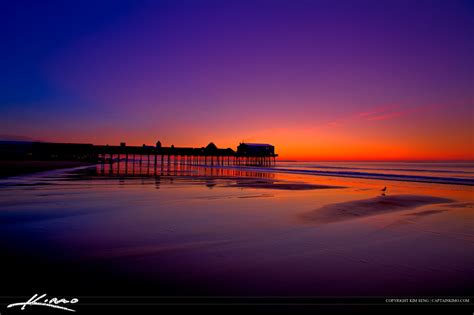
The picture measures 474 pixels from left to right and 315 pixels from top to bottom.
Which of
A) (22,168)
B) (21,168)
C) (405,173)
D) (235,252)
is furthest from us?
(405,173)

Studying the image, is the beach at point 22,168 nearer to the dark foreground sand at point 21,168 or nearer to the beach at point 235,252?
the dark foreground sand at point 21,168

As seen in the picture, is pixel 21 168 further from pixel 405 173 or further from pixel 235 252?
pixel 405 173

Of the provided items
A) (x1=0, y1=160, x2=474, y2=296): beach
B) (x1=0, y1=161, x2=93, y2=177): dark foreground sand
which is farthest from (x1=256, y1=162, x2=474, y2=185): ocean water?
(x1=0, y1=161, x2=93, y2=177): dark foreground sand

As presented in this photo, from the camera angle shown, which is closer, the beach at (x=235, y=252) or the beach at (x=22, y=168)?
the beach at (x=235, y=252)

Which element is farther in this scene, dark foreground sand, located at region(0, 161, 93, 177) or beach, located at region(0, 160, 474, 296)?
dark foreground sand, located at region(0, 161, 93, 177)

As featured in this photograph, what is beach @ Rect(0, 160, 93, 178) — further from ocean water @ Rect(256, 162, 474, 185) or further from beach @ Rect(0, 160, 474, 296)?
ocean water @ Rect(256, 162, 474, 185)

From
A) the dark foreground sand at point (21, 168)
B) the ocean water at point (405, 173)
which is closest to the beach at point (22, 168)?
the dark foreground sand at point (21, 168)

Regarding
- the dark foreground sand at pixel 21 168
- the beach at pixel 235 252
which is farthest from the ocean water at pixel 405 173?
the dark foreground sand at pixel 21 168

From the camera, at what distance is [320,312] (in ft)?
10.1

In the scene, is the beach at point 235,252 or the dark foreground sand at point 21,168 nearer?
the beach at point 235,252

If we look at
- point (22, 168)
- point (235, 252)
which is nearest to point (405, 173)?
point (235, 252)

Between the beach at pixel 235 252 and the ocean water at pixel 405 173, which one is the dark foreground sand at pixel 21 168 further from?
the ocean water at pixel 405 173

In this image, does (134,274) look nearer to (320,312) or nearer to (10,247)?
(320,312)

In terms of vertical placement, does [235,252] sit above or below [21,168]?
below
